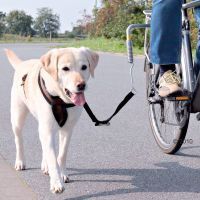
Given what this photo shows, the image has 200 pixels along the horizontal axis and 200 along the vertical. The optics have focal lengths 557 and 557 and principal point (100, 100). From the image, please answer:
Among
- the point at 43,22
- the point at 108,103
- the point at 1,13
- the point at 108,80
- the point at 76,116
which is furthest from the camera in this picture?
the point at 1,13

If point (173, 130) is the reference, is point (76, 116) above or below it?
above

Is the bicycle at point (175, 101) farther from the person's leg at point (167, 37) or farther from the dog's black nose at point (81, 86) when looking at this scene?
the dog's black nose at point (81, 86)

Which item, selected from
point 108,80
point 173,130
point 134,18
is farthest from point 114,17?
point 173,130

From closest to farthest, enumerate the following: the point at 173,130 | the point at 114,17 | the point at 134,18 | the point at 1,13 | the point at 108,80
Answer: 1. the point at 173,130
2. the point at 108,80
3. the point at 134,18
4. the point at 114,17
5. the point at 1,13

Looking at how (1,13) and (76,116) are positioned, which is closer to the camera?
(76,116)

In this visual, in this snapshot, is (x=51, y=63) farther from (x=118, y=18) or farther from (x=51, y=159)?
(x=118, y=18)

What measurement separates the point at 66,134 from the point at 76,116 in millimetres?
209

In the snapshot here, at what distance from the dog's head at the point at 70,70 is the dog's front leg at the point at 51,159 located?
0.30m

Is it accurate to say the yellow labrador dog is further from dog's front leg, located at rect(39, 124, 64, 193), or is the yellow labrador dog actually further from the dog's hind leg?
the dog's hind leg

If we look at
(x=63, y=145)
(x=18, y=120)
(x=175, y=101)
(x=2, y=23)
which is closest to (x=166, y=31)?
(x=175, y=101)

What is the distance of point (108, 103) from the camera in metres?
8.34

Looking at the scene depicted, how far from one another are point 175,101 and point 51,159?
3.89 ft

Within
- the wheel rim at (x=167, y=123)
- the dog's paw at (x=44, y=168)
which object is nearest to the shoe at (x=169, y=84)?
the wheel rim at (x=167, y=123)

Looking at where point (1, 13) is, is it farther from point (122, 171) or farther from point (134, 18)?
point (122, 171)
